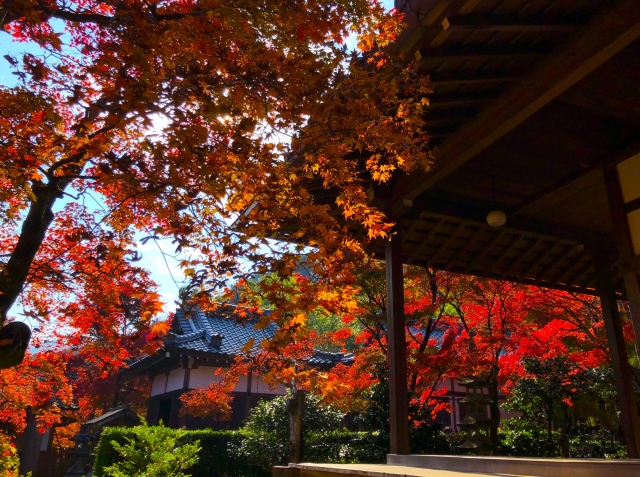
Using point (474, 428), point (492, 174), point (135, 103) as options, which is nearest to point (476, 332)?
point (474, 428)

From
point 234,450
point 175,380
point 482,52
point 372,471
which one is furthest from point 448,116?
point 175,380

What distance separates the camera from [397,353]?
4719 millimetres

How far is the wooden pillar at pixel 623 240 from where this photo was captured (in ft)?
14.5

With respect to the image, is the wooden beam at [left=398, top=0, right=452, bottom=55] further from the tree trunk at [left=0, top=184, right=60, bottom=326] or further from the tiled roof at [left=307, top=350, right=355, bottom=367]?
the tiled roof at [left=307, top=350, right=355, bottom=367]

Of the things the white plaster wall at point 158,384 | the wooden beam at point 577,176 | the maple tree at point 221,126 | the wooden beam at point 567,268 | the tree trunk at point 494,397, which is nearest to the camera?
the maple tree at point 221,126

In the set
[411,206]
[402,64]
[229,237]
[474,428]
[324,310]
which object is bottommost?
[474,428]

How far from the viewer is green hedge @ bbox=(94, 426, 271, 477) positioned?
1094 centimetres

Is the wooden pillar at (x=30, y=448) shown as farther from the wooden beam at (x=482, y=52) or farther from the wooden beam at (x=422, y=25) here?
the wooden beam at (x=482, y=52)

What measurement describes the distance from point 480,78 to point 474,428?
514cm

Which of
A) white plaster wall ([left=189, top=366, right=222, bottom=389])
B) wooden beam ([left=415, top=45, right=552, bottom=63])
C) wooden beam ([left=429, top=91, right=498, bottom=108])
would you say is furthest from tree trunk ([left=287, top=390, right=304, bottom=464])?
wooden beam ([left=415, top=45, right=552, bottom=63])

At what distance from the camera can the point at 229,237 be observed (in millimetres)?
3340

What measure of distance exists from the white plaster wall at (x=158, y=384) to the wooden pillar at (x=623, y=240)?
46.2 feet

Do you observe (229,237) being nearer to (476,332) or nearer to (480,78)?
(480,78)

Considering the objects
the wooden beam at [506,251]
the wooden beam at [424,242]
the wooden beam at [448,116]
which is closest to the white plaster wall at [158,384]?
the wooden beam at [424,242]
